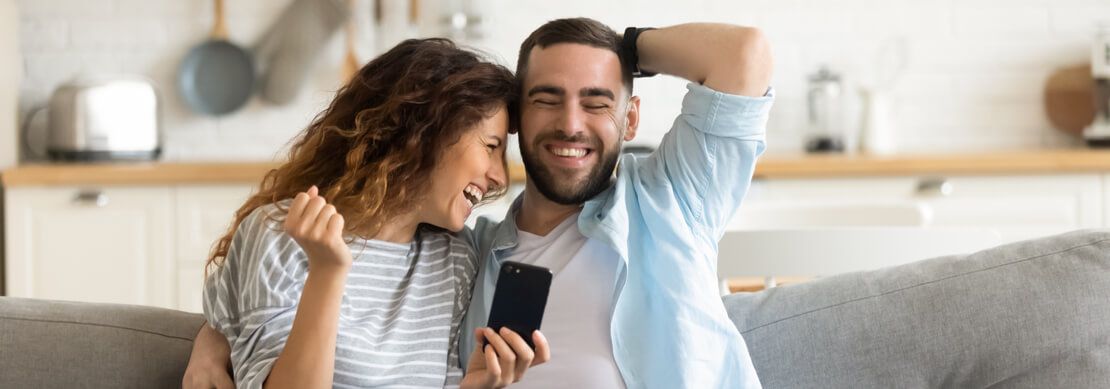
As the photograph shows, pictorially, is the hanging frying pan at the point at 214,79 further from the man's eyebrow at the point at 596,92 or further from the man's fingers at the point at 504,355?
the man's fingers at the point at 504,355

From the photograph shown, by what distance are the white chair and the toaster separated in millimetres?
2472

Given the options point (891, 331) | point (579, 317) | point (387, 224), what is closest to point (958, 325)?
point (891, 331)

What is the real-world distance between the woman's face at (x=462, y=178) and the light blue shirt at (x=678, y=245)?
0.40 ft

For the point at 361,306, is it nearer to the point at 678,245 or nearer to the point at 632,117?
the point at 678,245

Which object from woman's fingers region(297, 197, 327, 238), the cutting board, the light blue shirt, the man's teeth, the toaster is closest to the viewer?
woman's fingers region(297, 197, 327, 238)

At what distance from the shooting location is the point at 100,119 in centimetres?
385

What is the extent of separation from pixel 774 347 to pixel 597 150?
14.5 inches

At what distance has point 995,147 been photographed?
424cm

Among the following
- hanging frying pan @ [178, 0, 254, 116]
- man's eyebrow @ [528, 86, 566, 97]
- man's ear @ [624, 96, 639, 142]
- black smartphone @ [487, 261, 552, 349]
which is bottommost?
hanging frying pan @ [178, 0, 254, 116]

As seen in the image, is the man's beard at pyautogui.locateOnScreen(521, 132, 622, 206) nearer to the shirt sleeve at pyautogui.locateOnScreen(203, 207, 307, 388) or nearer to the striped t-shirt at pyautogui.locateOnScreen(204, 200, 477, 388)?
the striped t-shirt at pyautogui.locateOnScreen(204, 200, 477, 388)

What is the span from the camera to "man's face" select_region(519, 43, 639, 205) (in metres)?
1.73

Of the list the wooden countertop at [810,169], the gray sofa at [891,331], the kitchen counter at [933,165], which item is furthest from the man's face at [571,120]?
the kitchen counter at [933,165]

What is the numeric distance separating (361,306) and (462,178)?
211mm

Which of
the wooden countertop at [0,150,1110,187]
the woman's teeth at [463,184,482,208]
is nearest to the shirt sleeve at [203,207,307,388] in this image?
the woman's teeth at [463,184,482,208]
